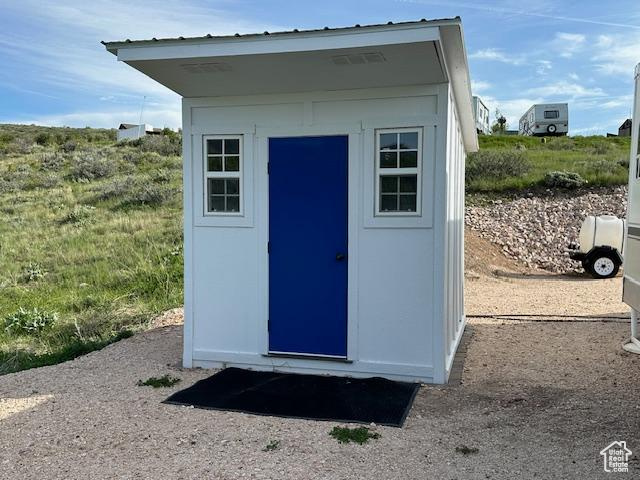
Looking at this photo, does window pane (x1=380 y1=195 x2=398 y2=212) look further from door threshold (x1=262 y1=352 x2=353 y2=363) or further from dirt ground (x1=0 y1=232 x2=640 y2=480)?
dirt ground (x1=0 y1=232 x2=640 y2=480)

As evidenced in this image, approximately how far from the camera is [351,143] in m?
5.39

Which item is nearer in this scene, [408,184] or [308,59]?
[308,59]

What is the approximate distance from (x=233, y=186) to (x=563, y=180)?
16.0m

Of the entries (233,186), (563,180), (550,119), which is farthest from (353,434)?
(550,119)

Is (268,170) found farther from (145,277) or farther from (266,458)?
(145,277)

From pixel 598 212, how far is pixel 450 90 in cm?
1366

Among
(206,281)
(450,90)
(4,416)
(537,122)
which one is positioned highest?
(537,122)

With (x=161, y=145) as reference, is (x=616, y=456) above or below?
below

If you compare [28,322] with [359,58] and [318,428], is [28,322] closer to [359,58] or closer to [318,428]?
[318,428]

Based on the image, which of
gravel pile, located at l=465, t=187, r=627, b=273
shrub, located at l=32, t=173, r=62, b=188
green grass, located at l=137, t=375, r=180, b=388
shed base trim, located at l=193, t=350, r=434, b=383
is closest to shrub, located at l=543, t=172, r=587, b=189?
gravel pile, located at l=465, t=187, r=627, b=273

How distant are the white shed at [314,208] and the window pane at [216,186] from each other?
1 cm

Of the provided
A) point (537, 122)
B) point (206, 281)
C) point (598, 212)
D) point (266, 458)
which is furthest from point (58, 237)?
point (537, 122)

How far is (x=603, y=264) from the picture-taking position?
13.1 metres

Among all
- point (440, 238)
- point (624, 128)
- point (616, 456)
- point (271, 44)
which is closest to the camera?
point (616, 456)
